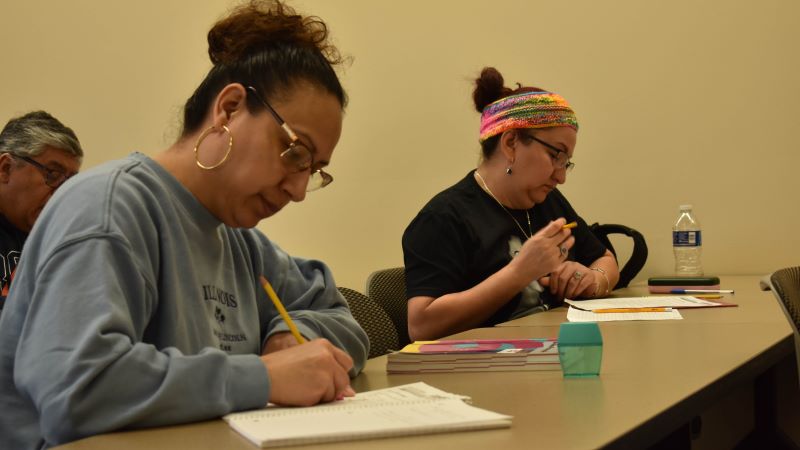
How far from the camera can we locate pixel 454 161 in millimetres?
3557

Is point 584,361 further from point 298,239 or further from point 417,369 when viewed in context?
point 298,239

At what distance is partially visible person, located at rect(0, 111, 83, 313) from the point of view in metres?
2.76

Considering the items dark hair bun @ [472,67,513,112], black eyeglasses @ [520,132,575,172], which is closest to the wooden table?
black eyeglasses @ [520,132,575,172]

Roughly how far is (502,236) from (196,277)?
142cm

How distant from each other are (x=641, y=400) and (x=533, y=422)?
20cm

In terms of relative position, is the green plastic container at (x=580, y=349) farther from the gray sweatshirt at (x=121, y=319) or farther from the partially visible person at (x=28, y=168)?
the partially visible person at (x=28, y=168)

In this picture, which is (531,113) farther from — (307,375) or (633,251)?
(307,375)

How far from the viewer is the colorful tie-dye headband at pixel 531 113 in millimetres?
2604

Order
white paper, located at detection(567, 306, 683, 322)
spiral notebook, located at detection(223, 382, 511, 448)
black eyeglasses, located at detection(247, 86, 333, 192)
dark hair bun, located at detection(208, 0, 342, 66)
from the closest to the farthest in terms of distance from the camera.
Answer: spiral notebook, located at detection(223, 382, 511, 448) → black eyeglasses, located at detection(247, 86, 333, 192) → dark hair bun, located at detection(208, 0, 342, 66) → white paper, located at detection(567, 306, 683, 322)

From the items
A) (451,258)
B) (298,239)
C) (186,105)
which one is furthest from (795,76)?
(186,105)

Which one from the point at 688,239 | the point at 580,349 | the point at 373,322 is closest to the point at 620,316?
the point at 373,322

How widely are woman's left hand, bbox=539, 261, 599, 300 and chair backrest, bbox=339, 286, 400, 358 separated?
61cm

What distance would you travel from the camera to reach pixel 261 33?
4.54ft

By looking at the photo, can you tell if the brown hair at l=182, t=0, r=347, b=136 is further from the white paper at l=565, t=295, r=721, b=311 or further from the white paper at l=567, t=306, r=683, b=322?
the white paper at l=565, t=295, r=721, b=311
